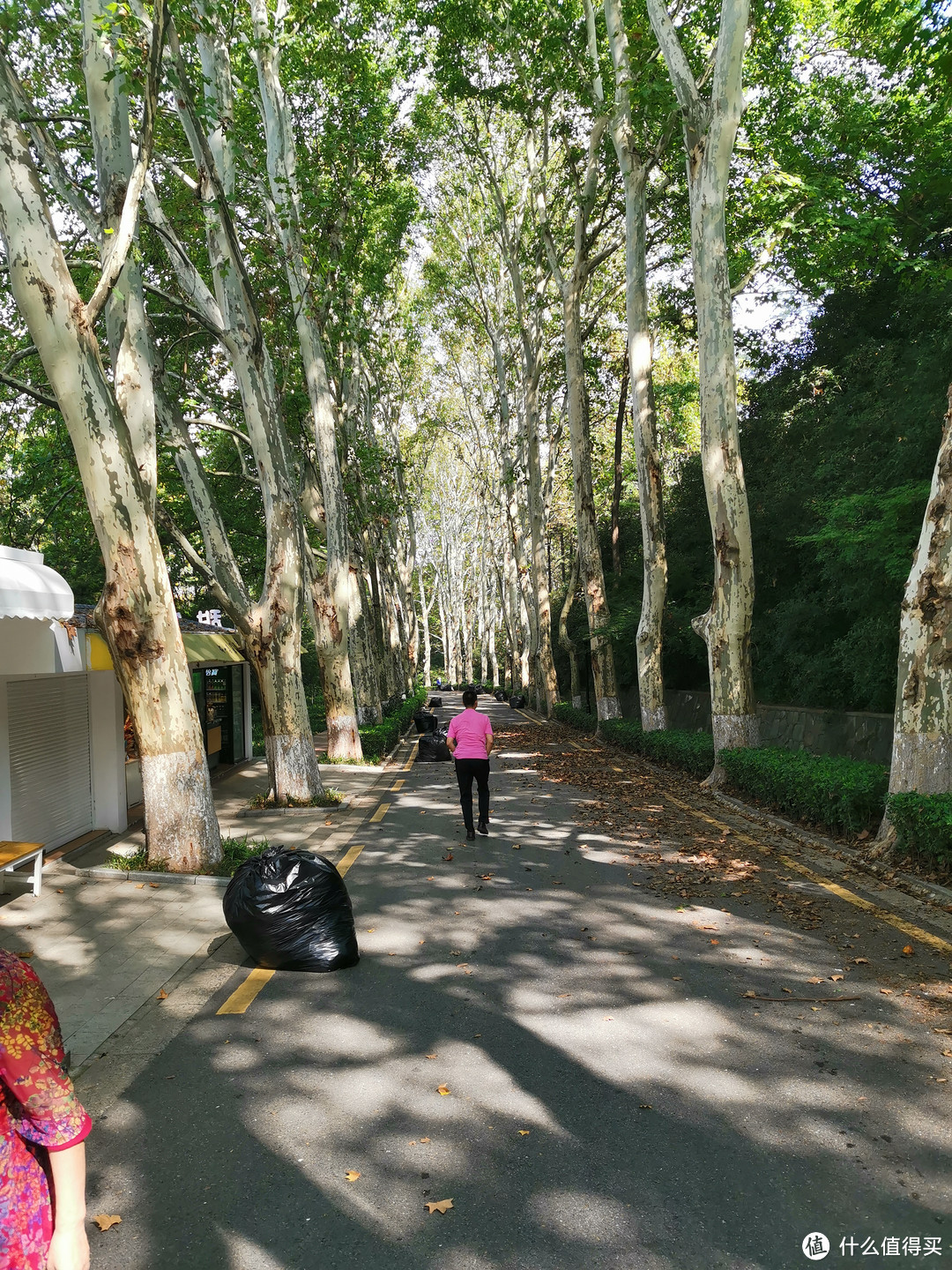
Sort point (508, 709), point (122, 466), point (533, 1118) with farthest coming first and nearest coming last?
point (508, 709) < point (122, 466) < point (533, 1118)

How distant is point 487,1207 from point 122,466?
21.6 ft

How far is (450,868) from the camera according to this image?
28.5ft

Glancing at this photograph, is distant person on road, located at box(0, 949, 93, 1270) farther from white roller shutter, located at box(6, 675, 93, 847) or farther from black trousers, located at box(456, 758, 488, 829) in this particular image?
black trousers, located at box(456, 758, 488, 829)

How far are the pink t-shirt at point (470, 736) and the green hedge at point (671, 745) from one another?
5.31 metres

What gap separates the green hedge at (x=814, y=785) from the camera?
29.4 ft

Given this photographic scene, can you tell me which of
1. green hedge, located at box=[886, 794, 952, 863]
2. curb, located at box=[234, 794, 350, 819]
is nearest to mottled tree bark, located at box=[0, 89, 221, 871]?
curb, located at box=[234, 794, 350, 819]

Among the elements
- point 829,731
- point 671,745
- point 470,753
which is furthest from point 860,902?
point 829,731

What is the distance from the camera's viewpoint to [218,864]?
337 inches

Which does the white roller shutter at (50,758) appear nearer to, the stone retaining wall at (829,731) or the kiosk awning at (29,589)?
the kiosk awning at (29,589)

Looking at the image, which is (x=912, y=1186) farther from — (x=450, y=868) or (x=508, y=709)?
(x=508, y=709)

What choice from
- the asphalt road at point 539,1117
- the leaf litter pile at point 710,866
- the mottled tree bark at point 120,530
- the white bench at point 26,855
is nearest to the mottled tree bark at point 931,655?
the leaf litter pile at point 710,866

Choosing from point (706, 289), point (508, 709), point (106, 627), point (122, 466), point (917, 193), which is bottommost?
point (508, 709)

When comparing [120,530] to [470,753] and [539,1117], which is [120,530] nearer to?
[470,753]

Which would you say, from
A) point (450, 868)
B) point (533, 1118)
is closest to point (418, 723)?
point (450, 868)
